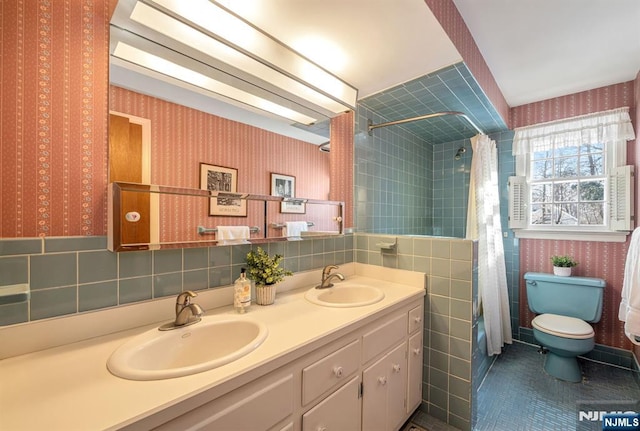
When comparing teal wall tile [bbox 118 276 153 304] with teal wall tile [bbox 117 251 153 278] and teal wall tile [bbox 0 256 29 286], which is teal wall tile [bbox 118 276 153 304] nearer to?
teal wall tile [bbox 117 251 153 278]

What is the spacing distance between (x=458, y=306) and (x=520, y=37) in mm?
1833

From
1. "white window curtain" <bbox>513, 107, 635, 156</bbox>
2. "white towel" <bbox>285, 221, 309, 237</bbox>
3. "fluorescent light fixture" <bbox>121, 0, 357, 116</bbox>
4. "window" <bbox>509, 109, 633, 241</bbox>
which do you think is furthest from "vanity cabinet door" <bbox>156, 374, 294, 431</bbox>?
"white window curtain" <bbox>513, 107, 635, 156</bbox>

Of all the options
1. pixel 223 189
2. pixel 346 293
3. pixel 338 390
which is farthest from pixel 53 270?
pixel 346 293

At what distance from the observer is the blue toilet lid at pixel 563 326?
193 cm

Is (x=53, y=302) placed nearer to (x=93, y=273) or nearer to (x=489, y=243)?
(x=93, y=273)

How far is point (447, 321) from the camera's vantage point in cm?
159

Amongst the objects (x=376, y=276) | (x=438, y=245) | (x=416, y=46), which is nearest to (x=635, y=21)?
(x=416, y=46)

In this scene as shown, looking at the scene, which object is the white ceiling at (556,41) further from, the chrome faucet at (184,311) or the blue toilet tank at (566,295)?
the chrome faucet at (184,311)

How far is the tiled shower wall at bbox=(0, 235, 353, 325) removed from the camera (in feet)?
2.71

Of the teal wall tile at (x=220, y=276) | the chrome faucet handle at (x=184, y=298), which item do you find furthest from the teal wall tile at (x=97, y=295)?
the teal wall tile at (x=220, y=276)

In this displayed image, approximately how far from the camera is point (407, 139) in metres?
2.76

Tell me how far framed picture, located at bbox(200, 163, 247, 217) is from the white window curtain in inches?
114

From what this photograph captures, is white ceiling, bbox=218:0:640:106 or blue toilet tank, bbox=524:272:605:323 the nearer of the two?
white ceiling, bbox=218:0:640:106

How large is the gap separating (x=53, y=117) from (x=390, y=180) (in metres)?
2.29
